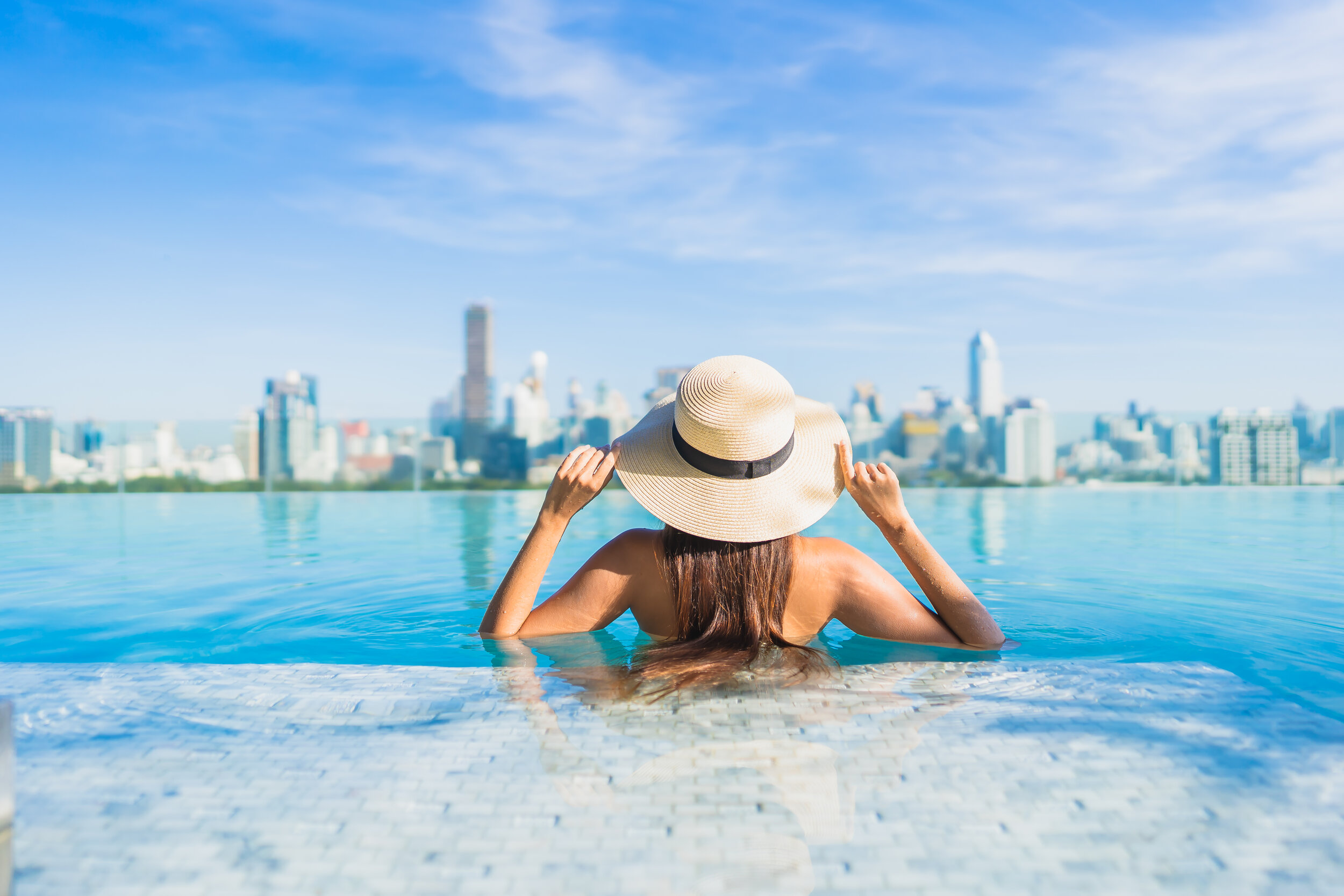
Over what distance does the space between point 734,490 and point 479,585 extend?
2331 mm

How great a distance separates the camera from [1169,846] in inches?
39.5

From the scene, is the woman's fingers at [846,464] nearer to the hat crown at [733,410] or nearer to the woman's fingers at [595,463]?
the hat crown at [733,410]

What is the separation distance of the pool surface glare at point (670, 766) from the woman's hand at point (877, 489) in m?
0.36

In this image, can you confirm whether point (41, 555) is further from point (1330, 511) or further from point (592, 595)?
point (1330, 511)

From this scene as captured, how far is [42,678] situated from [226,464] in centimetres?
1127

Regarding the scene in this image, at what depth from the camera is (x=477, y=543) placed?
5.46 m

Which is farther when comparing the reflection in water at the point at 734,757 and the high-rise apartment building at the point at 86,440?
the high-rise apartment building at the point at 86,440

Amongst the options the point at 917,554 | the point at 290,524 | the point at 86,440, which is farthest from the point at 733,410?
the point at 86,440

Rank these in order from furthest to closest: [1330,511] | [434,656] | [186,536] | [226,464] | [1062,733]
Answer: [226,464], [1330,511], [186,536], [434,656], [1062,733]

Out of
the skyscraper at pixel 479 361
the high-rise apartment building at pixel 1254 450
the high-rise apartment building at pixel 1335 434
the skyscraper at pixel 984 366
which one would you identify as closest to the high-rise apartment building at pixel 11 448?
the high-rise apartment building at pixel 1254 450

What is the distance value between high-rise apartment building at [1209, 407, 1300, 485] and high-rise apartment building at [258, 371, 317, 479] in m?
13.9

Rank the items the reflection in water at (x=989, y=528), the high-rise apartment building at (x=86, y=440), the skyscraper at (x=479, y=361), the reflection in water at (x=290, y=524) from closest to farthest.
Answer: the reflection in water at (x=989, y=528), the reflection in water at (x=290, y=524), the high-rise apartment building at (x=86, y=440), the skyscraper at (x=479, y=361)

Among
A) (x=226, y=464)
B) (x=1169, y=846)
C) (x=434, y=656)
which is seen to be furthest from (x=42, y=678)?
(x=226, y=464)

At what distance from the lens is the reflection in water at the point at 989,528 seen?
4934 mm
